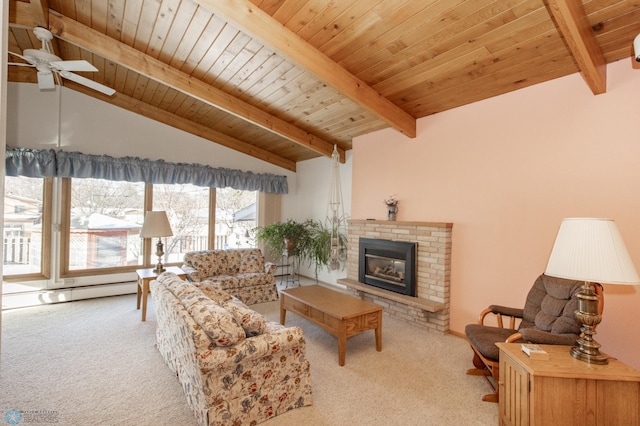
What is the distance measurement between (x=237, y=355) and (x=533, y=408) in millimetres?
1806

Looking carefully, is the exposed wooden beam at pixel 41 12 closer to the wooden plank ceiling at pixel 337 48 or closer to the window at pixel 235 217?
the wooden plank ceiling at pixel 337 48

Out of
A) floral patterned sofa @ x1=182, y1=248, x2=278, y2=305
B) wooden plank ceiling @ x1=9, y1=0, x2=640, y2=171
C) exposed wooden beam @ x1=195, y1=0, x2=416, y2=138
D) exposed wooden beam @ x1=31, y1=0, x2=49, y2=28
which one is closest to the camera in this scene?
wooden plank ceiling @ x1=9, y1=0, x2=640, y2=171

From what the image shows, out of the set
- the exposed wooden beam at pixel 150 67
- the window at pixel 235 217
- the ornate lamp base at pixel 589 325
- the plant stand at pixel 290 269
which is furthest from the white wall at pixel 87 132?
the ornate lamp base at pixel 589 325

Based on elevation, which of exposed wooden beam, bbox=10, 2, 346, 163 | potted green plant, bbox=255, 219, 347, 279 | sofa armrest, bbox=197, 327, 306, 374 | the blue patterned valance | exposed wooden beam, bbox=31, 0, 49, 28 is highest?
exposed wooden beam, bbox=31, 0, 49, 28

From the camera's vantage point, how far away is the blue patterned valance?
4520 mm

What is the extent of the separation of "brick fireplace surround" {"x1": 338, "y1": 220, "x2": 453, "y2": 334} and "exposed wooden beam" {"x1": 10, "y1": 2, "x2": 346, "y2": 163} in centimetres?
229

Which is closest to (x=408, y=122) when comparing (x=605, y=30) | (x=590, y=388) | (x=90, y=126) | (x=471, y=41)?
(x=471, y=41)

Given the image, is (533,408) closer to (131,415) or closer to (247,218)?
(131,415)

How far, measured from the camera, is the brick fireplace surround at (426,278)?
3.85m

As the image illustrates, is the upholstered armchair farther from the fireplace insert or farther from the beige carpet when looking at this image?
the fireplace insert

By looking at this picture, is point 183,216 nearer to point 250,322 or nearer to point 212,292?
point 212,292

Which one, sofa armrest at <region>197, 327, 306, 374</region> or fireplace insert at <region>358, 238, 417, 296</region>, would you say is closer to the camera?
sofa armrest at <region>197, 327, 306, 374</region>

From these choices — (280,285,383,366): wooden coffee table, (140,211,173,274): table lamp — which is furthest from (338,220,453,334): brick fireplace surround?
(140,211,173,274): table lamp

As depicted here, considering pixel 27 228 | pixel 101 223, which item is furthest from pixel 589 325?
pixel 27 228
